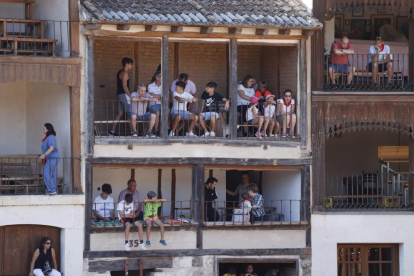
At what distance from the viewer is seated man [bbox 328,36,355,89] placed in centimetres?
3080

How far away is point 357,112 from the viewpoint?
30.6 meters

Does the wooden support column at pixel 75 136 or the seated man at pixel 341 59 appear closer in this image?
the wooden support column at pixel 75 136

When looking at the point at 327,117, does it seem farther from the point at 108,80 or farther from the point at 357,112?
the point at 108,80

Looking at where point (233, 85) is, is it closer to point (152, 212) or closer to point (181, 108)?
point (181, 108)

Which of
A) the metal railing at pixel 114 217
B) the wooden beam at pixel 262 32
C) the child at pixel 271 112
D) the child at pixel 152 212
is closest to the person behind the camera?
the child at pixel 152 212

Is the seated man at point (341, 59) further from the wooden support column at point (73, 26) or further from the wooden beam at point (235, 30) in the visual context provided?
the wooden support column at point (73, 26)

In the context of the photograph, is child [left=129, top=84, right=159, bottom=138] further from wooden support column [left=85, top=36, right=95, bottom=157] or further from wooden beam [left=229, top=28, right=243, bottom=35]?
wooden beam [left=229, top=28, right=243, bottom=35]

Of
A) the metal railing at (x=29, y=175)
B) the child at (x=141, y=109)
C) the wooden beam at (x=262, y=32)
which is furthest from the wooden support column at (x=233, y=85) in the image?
the metal railing at (x=29, y=175)

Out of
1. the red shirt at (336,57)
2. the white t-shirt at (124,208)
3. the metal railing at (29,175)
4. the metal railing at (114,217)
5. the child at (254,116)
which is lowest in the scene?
the metal railing at (114,217)

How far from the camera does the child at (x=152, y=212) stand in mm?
28844

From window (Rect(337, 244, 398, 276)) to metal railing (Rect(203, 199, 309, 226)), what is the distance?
1343mm

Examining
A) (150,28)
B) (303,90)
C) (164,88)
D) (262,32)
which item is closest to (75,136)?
(164,88)

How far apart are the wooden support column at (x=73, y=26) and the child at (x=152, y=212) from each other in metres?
3.66

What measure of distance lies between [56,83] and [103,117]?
8.35ft
